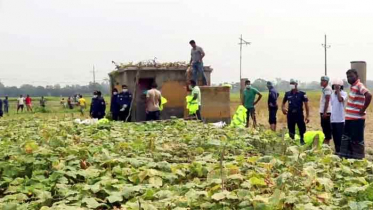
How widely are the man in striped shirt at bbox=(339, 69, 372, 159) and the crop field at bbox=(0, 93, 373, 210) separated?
2.17 metres

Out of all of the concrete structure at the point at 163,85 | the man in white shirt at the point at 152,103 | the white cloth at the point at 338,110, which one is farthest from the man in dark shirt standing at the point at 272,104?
the concrete structure at the point at 163,85

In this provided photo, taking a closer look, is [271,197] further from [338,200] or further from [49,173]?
[49,173]

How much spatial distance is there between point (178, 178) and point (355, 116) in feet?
13.5

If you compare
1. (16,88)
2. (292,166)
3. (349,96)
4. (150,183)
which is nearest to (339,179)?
(292,166)

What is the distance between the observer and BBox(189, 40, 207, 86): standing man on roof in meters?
12.8

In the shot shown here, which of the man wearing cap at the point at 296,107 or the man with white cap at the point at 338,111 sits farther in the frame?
the man wearing cap at the point at 296,107

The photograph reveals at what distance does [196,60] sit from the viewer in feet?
42.7

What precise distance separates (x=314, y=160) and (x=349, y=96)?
10.8 ft

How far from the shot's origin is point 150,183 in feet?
11.9

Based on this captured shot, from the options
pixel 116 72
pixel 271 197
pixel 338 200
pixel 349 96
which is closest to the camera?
pixel 271 197

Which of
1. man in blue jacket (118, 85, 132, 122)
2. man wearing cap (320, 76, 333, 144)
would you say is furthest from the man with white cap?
man in blue jacket (118, 85, 132, 122)

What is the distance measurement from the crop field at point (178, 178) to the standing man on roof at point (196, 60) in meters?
7.51

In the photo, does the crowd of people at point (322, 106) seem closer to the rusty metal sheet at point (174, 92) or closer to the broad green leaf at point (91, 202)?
the rusty metal sheet at point (174, 92)

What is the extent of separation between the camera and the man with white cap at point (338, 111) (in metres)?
7.88
